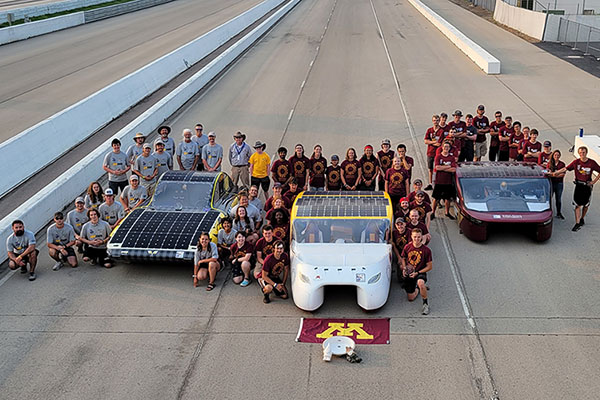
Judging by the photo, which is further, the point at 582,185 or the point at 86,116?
the point at 86,116

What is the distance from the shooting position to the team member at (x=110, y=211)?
1288 centimetres

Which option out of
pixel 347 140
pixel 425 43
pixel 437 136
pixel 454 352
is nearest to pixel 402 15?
pixel 425 43

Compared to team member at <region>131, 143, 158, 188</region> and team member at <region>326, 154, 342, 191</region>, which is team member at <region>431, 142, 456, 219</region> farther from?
team member at <region>131, 143, 158, 188</region>

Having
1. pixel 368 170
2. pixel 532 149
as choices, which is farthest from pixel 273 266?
pixel 532 149

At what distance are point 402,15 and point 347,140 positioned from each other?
3736cm

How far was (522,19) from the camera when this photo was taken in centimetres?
4356

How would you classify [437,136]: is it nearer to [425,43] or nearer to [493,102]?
[493,102]

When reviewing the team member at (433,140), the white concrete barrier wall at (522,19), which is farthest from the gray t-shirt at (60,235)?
the white concrete barrier wall at (522,19)

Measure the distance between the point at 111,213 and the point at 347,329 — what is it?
5498 millimetres

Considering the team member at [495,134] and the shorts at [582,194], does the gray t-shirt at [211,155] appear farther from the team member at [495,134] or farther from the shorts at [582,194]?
the shorts at [582,194]

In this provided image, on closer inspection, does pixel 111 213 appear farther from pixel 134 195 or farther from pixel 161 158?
pixel 161 158

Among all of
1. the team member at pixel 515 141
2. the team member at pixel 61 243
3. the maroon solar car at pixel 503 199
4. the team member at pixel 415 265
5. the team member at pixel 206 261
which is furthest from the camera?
the team member at pixel 515 141

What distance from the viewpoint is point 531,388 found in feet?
28.0

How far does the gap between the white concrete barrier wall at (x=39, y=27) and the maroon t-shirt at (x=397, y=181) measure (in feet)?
105
